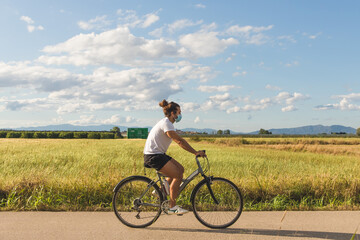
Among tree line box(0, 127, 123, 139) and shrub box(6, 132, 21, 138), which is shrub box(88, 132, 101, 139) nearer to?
tree line box(0, 127, 123, 139)

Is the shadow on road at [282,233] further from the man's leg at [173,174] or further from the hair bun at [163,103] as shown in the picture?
the hair bun at [163,103]

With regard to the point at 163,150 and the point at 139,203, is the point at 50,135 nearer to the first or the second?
the point at 139,203

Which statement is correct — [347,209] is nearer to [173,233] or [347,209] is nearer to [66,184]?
[173,233]

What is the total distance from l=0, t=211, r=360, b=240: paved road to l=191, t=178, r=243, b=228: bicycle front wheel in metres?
0.15

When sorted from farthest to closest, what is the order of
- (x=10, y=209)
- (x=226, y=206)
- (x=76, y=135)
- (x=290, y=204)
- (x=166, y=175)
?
(x=76, y=135)
(x=290, y=204)
(x=10, y=209)
(x=226, y=206)
(x=166, y=175)

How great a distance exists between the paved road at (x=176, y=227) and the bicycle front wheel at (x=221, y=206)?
151 mm

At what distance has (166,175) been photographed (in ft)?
18.0

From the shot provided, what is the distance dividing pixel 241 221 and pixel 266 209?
4.07ft

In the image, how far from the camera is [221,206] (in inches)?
240

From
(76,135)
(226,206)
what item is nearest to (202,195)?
(226,206)

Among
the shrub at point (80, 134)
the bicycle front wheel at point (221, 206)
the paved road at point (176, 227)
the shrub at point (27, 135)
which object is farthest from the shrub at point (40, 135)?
the bicycle front wheel at point (221, 206)

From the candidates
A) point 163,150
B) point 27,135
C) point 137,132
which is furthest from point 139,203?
point 27,135

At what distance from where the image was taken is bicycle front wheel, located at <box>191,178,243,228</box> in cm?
552

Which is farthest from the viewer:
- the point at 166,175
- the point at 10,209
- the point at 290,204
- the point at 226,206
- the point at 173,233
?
the point at 290,204
